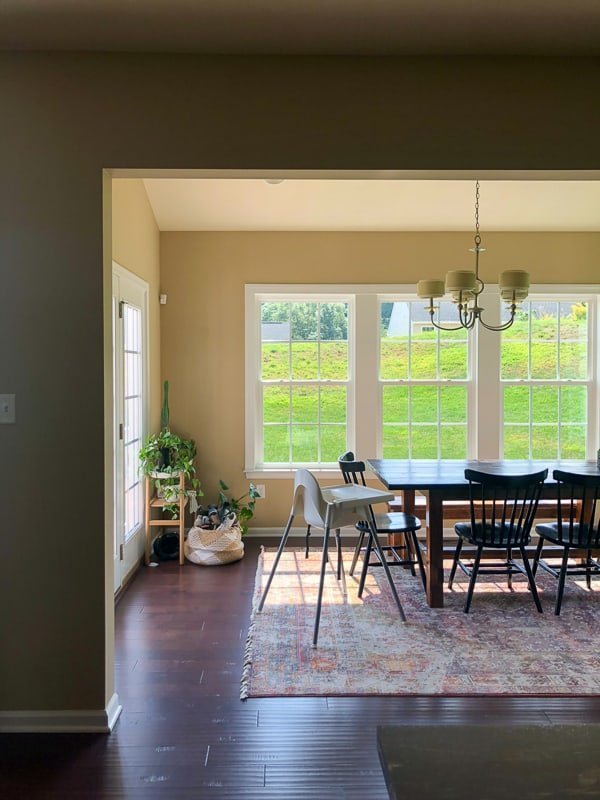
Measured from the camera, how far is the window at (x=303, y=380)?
17.5 feet

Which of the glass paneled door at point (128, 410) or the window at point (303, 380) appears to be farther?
the window at point (303, 380)

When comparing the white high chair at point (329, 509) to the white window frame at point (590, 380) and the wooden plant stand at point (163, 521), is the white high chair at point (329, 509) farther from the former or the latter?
the white window frame at point (590, 380)

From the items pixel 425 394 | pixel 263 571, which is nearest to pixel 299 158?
pixel 263 571

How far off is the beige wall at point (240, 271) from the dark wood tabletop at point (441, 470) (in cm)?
136

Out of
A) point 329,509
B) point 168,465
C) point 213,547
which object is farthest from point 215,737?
point 168,465

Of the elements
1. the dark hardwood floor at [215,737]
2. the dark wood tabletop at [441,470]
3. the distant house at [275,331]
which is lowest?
the dark hardwood floor at [215,737]

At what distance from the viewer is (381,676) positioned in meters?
2.82

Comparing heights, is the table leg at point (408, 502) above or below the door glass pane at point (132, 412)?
below

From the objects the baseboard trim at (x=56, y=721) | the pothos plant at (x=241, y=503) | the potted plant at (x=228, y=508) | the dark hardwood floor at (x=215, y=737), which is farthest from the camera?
the pothos plant at (x=241, y=503)

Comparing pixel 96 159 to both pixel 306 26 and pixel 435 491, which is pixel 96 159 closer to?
pixel 306 26

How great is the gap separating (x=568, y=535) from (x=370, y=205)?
2860 millimetres

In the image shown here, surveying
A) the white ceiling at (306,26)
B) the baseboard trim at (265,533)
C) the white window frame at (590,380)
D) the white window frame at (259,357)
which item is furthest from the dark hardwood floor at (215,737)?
the white window frame at (590,380)

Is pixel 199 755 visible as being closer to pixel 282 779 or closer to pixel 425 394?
pixel 282 779

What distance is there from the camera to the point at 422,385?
17.6 feet
